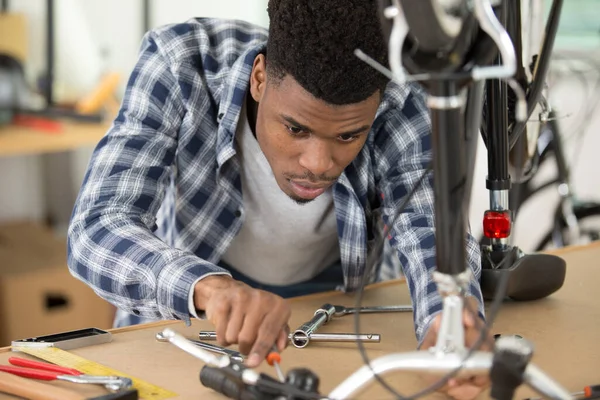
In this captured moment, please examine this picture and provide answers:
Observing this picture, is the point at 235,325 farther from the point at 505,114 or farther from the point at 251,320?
the point at 505,114

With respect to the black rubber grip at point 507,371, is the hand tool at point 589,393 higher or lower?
lower

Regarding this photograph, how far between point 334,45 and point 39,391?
1.72ft

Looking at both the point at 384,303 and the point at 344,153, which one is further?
the point at 384,303

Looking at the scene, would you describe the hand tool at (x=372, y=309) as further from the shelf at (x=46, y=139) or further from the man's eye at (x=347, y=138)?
the shelf at (x=46, y=139)

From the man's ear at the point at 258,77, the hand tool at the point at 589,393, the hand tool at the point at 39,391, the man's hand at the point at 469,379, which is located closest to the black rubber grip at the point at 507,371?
the man's hand at the point at 469,379

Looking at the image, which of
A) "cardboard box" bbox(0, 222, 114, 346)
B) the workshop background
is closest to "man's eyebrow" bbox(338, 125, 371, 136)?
"cardboard box" bbox(0, 222, 114, 346)

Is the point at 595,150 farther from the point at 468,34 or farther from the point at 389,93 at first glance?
the point at 468,34

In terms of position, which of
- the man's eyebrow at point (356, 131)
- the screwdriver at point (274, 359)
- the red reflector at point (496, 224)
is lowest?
the screwdriver at point (274, 359)

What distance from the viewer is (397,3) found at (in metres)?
0.74

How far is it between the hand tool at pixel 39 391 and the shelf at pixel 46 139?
1679mm

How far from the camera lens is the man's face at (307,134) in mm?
1135

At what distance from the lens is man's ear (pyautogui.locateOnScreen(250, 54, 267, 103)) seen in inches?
49.6

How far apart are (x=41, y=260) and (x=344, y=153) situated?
73.0 inches

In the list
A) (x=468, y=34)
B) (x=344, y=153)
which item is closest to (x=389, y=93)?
(x=344, y=153)
